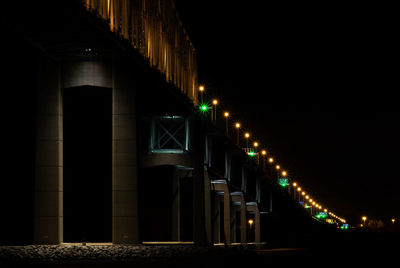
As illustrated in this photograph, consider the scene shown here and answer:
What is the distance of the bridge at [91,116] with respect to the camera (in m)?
31.8

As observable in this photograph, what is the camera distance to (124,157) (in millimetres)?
35656

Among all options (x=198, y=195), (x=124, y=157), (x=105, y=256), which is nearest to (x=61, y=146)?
(x=124, y=157)

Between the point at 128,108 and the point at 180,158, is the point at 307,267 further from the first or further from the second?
the point at 180,158

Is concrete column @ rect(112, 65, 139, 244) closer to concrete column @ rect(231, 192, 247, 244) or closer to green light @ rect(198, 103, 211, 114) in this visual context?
green light @ rect(198, 103, 211, 114)

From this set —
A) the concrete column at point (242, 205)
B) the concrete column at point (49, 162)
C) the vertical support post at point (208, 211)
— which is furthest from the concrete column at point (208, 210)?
the concrete column at point (242, 205)

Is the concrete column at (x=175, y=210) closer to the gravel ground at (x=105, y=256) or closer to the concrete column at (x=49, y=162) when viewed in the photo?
the concrete column at (x=49, y=162)

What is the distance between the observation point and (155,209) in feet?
171

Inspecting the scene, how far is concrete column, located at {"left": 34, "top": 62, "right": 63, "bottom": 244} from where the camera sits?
1344 inches

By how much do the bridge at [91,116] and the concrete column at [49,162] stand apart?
5 centimetres

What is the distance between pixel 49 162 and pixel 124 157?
3826 millimetres

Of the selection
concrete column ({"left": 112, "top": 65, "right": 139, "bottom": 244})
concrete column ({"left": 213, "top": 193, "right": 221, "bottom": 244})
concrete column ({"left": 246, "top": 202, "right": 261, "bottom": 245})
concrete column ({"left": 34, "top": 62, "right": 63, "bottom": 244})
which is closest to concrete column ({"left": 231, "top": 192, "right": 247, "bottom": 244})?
concrete column ({"left": 246, "top": 202, "right": 261, "bottom": 245})

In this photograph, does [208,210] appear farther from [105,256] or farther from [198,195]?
[105,256]

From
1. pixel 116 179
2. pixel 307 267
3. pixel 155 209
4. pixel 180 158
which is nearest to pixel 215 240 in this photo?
pixel 155 209

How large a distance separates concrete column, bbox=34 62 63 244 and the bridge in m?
0.05
